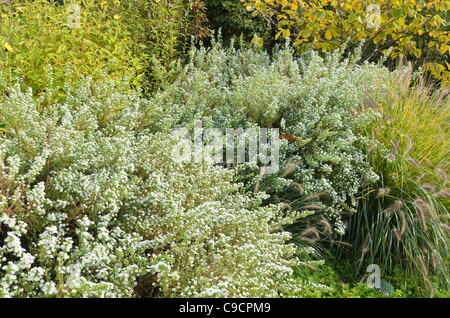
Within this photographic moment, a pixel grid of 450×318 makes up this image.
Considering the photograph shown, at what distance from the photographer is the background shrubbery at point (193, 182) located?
2.02 meters

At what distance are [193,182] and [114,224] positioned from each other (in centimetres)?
61

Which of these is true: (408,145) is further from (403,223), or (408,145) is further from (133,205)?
(133,205)

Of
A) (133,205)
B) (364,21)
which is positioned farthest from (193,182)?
(364,21)

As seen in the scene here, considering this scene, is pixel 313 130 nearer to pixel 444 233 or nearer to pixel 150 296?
pixel 444 233

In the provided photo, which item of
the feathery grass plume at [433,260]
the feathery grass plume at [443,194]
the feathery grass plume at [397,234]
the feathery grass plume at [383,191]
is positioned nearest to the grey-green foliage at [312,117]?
the feathery grass plume at [383,191]

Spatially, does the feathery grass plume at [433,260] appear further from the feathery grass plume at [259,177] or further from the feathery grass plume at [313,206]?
the feathery grass plume at [259,177]

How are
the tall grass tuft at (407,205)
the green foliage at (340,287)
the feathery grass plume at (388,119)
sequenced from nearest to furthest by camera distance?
the green foliage at (340,287), the tall grass tuft at (407,205), the feathery grass plume at (388,119)

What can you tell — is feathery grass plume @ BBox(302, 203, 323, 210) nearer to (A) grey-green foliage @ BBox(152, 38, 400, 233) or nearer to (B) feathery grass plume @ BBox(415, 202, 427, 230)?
(A) grey-green foliage @ BBox(152, 38, 400, 233)

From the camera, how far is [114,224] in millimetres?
2316

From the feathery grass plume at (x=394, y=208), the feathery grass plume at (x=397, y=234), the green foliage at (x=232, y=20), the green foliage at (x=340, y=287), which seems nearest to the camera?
the green foliage at (x=340, y=287)

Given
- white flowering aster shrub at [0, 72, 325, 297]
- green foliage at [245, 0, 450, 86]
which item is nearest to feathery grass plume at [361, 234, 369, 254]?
white flowering aster shrub at [0, 72, 325, 297]

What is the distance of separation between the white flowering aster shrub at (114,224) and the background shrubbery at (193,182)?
1 centimetres

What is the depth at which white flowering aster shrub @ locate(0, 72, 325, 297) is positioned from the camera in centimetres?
186
